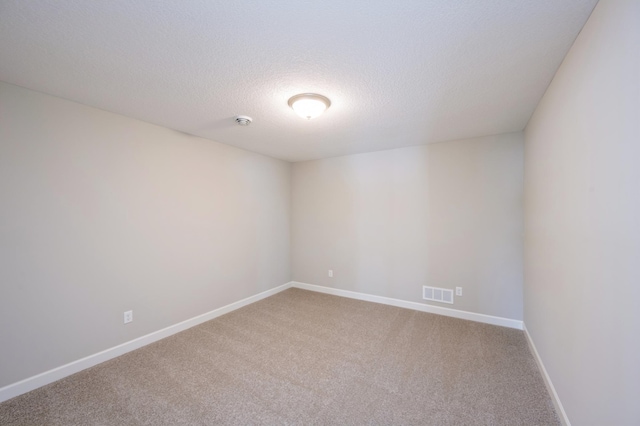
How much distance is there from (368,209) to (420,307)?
5.32 feet

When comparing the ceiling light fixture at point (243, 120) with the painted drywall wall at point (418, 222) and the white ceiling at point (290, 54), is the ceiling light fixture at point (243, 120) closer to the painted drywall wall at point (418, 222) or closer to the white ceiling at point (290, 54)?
the white ceiling at point (290, 54)

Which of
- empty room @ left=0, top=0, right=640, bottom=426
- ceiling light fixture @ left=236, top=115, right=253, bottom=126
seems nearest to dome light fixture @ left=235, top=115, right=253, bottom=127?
ceiling light fixture @ left=236, top=115, right=253, bottom=126

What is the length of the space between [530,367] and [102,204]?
13.9 ft

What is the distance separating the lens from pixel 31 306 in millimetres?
2051

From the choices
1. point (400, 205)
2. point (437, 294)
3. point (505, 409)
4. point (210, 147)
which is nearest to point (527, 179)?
point (400, 205)

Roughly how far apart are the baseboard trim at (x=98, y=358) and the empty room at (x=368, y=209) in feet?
0.06

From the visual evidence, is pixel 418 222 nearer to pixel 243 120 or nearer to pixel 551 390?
pixel 551 390

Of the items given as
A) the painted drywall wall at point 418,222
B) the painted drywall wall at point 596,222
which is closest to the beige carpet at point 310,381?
the painted drywall wall at point 596,222

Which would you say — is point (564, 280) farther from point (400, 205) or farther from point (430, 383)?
point (400, 205)

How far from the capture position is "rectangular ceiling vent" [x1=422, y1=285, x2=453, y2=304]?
3478 mm

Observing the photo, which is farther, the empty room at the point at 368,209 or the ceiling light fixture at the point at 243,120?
the ceiling light fixture at the point at 243,120

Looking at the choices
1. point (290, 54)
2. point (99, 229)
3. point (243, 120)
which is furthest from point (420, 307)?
point (99, 229)

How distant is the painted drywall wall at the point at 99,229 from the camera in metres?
2.00

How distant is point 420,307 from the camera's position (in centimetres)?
365
